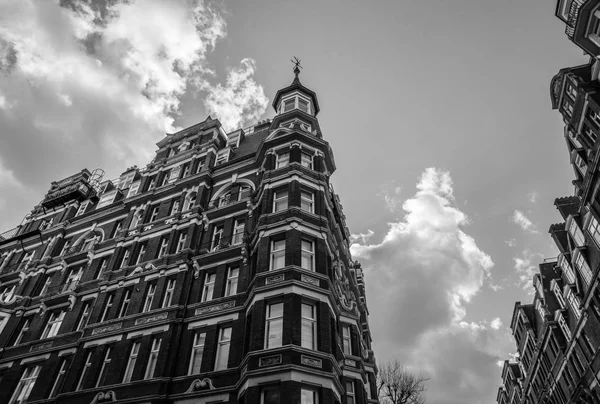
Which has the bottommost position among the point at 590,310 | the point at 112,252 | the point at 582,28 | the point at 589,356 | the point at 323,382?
the point at 323,382

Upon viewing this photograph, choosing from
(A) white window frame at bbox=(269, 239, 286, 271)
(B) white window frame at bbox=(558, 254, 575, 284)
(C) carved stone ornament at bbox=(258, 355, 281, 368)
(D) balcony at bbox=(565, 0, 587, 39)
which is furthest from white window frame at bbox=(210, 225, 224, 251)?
(D) balcony at bbox=(565, 0, 587, 39)

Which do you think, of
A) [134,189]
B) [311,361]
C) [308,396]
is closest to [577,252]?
[311,361]

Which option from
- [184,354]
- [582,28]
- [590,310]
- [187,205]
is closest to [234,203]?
[187,205]

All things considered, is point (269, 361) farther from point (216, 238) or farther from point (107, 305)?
point (107, 305)

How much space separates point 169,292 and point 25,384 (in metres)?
12.0

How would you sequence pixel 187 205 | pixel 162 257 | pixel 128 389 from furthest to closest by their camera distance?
pixel 187 205 < pixel 162 257 < pixel 128 389

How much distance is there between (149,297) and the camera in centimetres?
2578

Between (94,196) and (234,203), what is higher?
(94,196)

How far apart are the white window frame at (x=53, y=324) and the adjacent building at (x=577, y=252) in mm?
41105

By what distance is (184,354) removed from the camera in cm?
2164

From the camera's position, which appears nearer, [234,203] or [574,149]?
[234,203]

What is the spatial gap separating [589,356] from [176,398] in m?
32.8

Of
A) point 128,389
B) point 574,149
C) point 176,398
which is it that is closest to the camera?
point 176,398

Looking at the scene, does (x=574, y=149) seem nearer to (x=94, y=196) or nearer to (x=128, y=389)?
(x=128, y=389)
